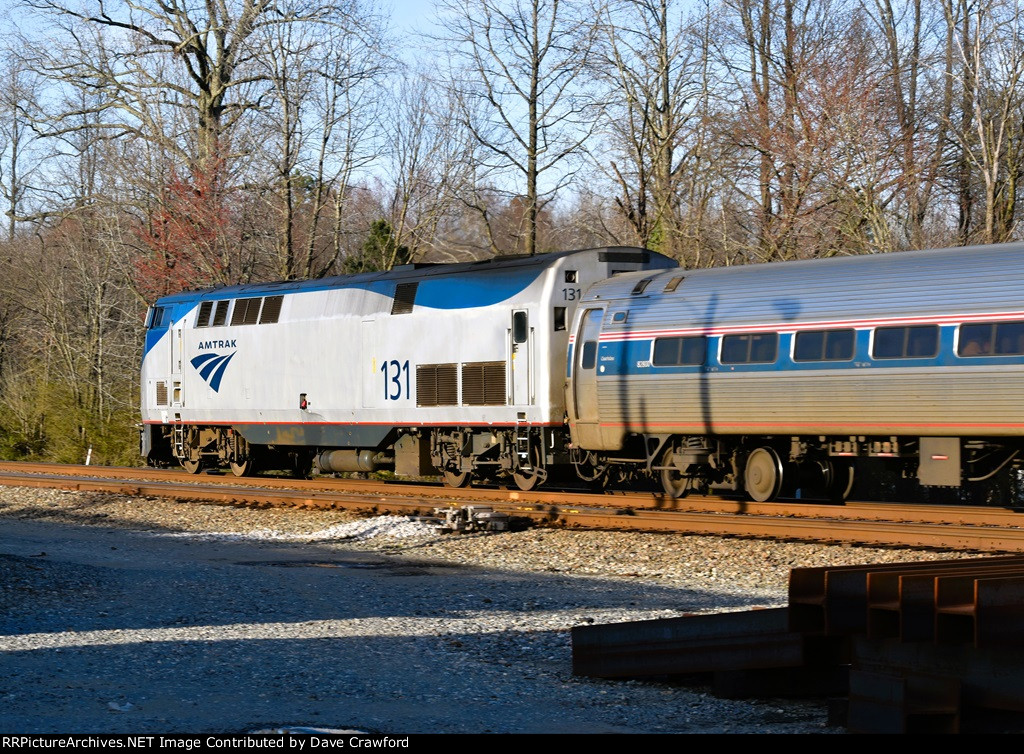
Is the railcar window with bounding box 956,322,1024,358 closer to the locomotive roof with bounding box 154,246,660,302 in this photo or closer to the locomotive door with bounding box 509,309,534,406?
the locomotive roof with bounding box 154,246,660,302

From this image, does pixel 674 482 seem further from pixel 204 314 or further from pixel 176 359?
pixel 176 359

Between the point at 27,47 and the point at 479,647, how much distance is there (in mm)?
31994

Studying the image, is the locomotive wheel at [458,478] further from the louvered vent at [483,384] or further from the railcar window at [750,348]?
the railcar window at [750,348]

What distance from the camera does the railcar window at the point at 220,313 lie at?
25.7m

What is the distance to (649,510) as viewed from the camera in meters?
18.1

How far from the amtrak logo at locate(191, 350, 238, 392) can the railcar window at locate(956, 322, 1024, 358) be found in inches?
572

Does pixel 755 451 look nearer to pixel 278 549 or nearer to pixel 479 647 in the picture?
pixel 278 549

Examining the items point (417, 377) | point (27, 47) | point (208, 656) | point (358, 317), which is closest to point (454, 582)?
point (208, 656)

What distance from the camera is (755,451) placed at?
1825 centimetres

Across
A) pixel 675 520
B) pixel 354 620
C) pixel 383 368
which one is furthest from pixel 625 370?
pixel 354 620

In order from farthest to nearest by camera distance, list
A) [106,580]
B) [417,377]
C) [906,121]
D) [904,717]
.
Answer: [906,121] → [417,377] → [106,580] → [904,717]

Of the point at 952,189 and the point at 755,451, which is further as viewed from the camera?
the point at 952,189

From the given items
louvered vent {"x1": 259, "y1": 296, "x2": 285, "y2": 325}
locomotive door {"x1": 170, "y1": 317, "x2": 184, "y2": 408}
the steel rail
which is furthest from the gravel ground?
locomotive door {"x1": 170, "y1": 317, "x2": 184, "y2": 408}

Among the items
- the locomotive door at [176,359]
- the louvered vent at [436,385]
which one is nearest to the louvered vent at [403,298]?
the louvered vent at [436,385]
